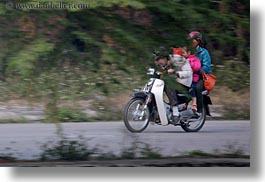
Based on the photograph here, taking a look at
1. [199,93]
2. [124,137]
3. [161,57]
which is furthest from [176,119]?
[161,57]

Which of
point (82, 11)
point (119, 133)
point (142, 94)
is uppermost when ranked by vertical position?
point (82, 11)

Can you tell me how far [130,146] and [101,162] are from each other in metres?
0.42

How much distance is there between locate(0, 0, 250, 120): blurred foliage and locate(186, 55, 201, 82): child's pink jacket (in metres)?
0.19

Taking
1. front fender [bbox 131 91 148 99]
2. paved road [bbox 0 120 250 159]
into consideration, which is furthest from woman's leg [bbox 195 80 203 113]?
front fender [bbox 131 91 148 99]

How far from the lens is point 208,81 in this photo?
7453mm

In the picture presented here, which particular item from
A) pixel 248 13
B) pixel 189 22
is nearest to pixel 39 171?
pixel 189 22

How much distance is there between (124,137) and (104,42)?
1.25 m

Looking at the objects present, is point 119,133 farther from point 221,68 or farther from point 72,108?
point 221,68

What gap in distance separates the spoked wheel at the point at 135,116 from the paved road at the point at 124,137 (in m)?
0.07

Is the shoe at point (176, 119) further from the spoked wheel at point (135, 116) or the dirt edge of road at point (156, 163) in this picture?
the dirt edge of road at point (156, 163)

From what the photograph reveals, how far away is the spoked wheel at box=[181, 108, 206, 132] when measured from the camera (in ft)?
24.4

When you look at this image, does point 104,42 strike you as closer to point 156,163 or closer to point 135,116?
point 135,116

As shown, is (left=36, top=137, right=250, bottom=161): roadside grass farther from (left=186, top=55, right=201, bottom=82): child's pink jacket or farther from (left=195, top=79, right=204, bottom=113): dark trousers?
(left=186, top=55, right=201, bottom=82): child's pink jacket

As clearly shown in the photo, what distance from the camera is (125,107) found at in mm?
7352
